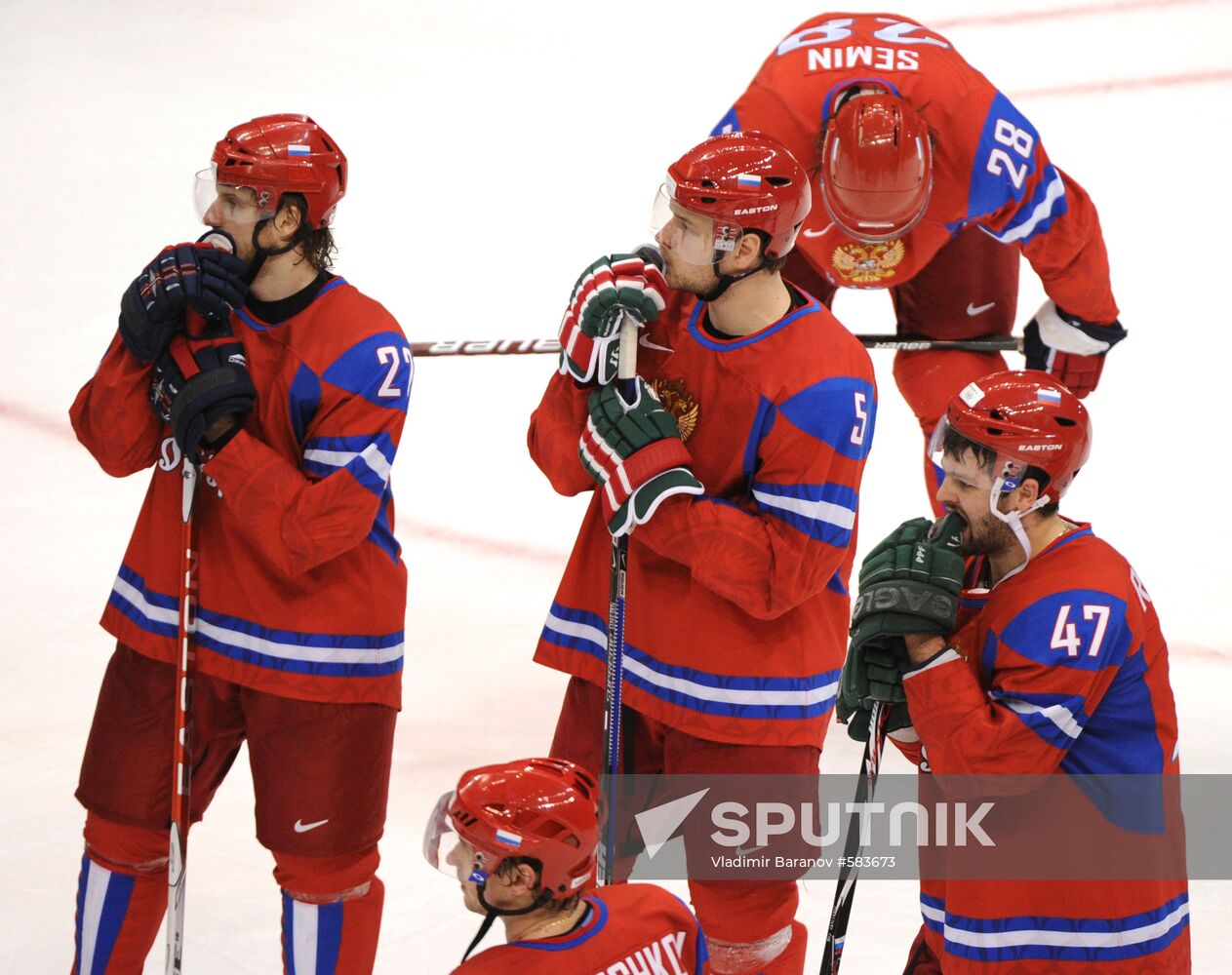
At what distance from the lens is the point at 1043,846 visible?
93.6 inches

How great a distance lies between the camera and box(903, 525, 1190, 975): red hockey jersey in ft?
7.47

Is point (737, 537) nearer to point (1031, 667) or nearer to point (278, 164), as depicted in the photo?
point (1031, 667)

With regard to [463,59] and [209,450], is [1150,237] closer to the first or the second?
[463,59]

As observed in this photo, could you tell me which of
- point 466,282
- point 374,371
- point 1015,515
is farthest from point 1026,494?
point 466,282

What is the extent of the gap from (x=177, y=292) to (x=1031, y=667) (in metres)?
1.22

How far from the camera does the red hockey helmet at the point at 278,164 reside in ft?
8.55

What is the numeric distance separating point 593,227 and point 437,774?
2.89m

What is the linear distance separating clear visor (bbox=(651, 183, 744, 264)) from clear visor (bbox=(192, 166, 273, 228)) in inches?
21.9

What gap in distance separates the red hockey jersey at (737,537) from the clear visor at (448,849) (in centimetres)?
60

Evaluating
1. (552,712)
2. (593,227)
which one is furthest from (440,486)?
(593,227)

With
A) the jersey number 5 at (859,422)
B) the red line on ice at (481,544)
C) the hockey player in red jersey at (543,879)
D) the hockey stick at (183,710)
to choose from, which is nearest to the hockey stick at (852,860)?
the jersey number 5 at (859,422)

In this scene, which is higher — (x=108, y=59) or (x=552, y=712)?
(x=108, y=59)

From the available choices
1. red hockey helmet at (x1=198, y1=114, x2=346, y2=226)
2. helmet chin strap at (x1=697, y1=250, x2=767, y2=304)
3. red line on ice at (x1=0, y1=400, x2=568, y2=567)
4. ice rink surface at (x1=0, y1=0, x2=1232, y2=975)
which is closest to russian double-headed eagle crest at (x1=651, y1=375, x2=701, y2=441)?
helmet chin strap at (x1=697, y1=250, x2=767, y2=304)

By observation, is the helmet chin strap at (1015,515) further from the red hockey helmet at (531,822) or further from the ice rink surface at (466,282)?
the ice rink surface at (466,282)
